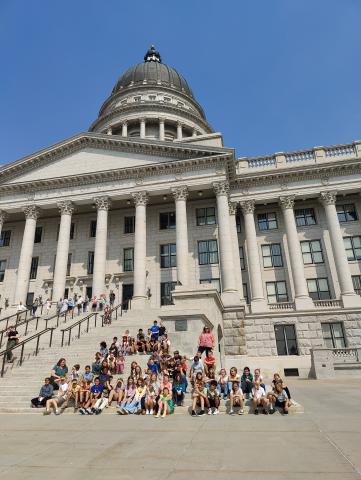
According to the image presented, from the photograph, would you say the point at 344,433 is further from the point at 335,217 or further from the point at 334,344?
the point at 335,217

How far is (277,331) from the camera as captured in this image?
28016mm

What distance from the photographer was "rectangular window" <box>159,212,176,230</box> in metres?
34.5

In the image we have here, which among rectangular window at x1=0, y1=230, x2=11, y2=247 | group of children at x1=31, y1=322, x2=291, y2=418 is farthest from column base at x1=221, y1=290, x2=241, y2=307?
rectangular window at x1=0, y1=230, x2=11, y2=247

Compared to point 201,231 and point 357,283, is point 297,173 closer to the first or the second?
point 201,231

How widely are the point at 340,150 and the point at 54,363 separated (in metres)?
30.9

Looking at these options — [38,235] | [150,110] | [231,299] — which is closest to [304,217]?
[231,299]

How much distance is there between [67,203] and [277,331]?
22667 millimetres

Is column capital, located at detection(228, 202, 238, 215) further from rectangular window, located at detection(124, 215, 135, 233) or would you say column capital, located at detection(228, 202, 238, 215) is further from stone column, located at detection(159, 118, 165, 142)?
stone column, located at detection(159, 118, 165, 142)

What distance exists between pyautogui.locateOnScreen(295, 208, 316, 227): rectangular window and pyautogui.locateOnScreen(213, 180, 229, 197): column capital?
8.37 metres

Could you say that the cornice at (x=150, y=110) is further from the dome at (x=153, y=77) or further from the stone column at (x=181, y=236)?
the stone column at (x=181, y=236)

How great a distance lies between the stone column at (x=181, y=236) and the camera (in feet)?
90.6

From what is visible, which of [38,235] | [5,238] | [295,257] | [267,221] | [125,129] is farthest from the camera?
[125,129]

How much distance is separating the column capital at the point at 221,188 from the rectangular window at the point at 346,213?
11677 millimetres

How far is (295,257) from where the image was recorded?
30.0 meters
